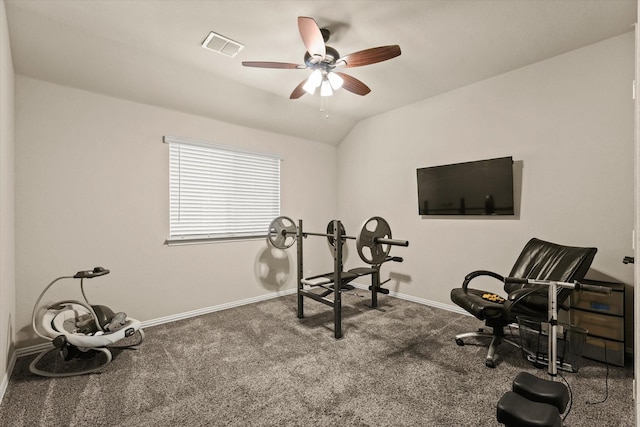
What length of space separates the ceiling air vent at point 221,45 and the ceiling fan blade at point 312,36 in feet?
2.71

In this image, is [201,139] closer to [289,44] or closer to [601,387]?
[289,44]

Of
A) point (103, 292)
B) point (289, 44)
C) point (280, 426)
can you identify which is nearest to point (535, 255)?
point (280, 426)

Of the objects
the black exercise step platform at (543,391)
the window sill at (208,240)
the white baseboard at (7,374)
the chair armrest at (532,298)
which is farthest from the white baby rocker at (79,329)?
the chair armrest at (532,298)

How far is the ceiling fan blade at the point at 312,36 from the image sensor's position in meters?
1.90

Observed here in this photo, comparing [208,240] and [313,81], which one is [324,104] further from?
[208,240]

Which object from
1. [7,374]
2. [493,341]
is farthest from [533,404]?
[7,374]

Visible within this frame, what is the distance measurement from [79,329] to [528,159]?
453 cm

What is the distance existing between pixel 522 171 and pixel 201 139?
374 centimetres

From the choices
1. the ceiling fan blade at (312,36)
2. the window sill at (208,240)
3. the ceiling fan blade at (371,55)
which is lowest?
the window sill at (208,240)

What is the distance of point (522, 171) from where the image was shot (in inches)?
123

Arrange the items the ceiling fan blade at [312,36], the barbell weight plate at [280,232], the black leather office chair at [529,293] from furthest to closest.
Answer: the barbell weight plate at [280,232] → the black leather office chair at [529,293] → the ceiling fan blade at [312,36]

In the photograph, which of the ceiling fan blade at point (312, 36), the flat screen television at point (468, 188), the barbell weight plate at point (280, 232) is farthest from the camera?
the barbell weight plate at point (280, 232)

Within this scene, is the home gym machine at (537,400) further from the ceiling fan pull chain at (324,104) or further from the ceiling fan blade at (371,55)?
the ceiling fan pull chain at (324,104)

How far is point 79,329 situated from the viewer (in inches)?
96.3
